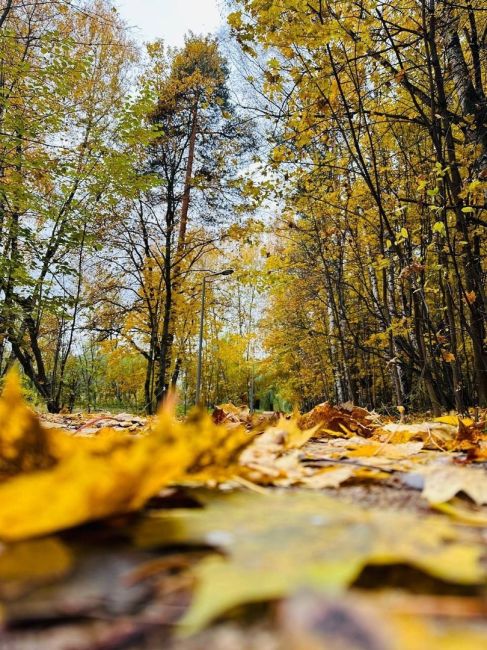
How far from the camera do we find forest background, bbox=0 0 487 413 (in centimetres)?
351

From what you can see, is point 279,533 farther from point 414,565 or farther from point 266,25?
point 266,25

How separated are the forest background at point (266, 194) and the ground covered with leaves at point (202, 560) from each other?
7.63 feet

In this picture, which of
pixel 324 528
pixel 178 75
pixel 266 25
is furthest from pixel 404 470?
pixel 178 75

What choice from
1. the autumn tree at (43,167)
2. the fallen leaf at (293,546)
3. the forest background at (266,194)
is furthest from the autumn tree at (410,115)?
the autumn tree at (43,167)

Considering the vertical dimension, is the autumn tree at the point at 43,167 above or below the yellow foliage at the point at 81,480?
above

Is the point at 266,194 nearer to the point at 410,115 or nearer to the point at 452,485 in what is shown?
the point at 410,115

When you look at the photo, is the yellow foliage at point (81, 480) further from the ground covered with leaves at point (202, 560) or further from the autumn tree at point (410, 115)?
the autumn tree at point (410, 115)

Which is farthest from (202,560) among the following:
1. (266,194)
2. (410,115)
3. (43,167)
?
(43,167)

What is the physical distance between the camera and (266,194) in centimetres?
558

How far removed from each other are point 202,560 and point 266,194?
5.62 meters

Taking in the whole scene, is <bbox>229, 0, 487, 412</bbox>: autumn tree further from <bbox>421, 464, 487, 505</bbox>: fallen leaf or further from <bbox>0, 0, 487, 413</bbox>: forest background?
<bbox>421, 464, 487, 505</bbox>: fallen leaf

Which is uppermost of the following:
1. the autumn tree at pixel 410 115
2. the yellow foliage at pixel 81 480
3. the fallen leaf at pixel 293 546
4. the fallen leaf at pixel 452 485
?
the autumn tree at pixel 410 115

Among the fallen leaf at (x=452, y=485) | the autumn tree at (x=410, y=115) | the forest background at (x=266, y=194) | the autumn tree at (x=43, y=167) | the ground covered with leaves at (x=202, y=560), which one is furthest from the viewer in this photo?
the autumn tree at (x=43, y=167)

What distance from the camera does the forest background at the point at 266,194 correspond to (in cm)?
351
